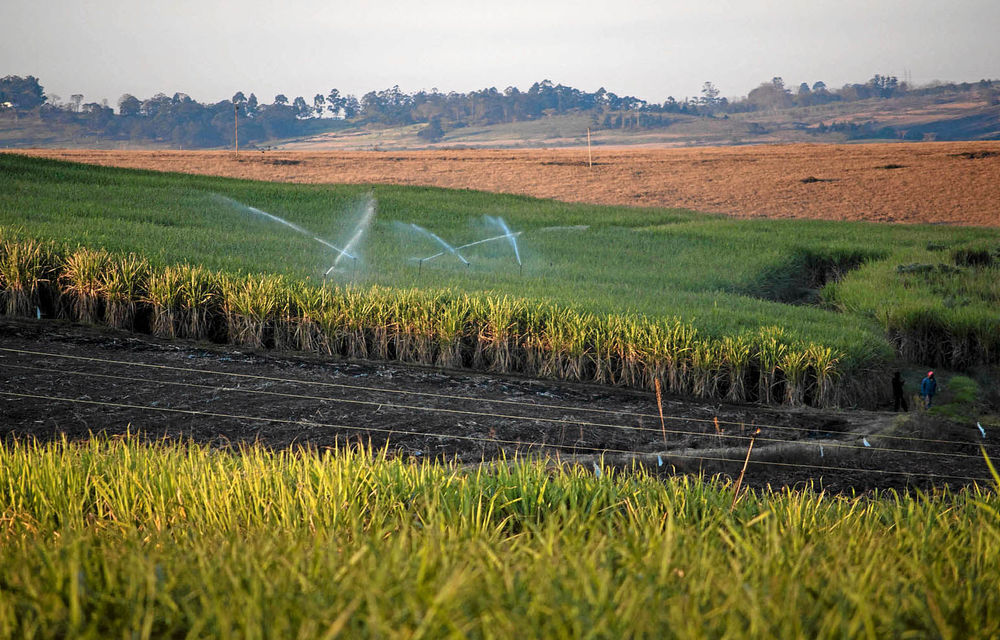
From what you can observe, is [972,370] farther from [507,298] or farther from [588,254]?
[588,254]

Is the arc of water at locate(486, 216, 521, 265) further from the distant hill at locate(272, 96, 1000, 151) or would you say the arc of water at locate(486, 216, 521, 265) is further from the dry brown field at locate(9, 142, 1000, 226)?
the distant hill at locate(272, 96, 1000, 151)

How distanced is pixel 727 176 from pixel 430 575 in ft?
127

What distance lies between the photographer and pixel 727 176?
38.0 m

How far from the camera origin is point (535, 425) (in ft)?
22.4

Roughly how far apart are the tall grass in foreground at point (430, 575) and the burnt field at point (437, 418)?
255 cm

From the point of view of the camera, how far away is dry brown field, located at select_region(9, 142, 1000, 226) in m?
27.9

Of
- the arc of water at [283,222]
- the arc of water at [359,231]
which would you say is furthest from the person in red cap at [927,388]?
the arc of water at [283,222]

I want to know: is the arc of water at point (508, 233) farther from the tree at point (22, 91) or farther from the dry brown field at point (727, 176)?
the tree at point (22, 91)

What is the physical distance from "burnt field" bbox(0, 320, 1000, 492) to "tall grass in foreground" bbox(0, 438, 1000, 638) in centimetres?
255

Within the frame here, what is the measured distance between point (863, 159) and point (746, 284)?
1246 inches

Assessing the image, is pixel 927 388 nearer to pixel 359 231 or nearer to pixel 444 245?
pixel 444 245

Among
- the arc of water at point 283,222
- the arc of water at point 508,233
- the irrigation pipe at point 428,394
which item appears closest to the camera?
the irrigation pipe at point 428,394

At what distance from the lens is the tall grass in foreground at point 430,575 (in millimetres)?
1620

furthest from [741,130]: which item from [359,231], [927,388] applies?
[927,388]
